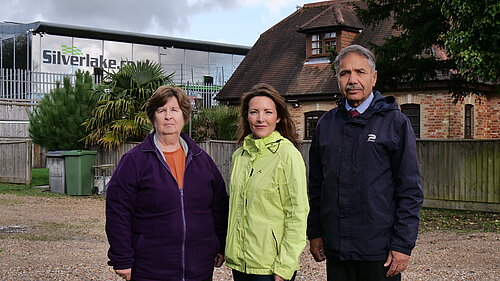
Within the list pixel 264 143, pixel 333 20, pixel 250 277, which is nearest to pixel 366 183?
pixel 264 143

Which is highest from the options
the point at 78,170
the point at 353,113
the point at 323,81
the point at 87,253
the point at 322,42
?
the point at 322,42

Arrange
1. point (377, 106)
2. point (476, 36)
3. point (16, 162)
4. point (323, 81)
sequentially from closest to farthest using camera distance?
point (377, 106) < point (476, 36) < point (16, 162) < point (323, 81)

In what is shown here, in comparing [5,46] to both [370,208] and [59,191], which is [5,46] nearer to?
[59,191]

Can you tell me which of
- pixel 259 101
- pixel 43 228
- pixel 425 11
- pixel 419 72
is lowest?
pixel 43 228

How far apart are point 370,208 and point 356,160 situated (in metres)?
0.28

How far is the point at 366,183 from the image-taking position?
3613 mm

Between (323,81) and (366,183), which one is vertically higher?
(323,81)

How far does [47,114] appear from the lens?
774 inches

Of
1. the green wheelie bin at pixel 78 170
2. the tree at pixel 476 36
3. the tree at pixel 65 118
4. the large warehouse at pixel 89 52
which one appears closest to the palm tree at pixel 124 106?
the tree at pixel 65 118

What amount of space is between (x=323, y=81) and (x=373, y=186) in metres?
19.6

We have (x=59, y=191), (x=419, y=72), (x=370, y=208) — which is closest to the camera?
(x=370, y=208)

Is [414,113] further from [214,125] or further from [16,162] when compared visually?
[16,162]

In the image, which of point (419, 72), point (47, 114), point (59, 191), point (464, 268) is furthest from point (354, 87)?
point (47, 114)

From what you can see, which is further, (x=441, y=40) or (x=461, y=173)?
(x=461, y=173)
